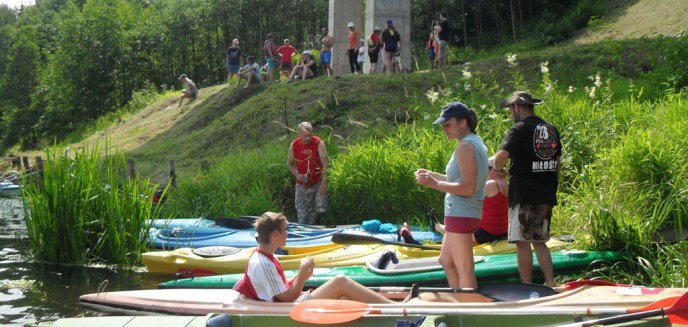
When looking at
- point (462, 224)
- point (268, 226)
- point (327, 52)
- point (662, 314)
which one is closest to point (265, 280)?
point (268, 226)

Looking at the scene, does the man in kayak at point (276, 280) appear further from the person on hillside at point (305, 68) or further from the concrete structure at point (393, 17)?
the concrete structure at point (393, 17)

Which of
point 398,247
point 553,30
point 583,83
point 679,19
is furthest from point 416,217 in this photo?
point 553,30

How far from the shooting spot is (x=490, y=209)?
7.06 m

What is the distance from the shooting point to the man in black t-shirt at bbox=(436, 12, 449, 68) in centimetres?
1712

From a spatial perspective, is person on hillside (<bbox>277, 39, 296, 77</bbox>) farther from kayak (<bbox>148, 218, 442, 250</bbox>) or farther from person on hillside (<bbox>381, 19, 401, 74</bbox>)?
kayak (<bbox>148, 218, 442, 250</bbox>)

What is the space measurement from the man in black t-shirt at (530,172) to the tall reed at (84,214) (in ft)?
15.2

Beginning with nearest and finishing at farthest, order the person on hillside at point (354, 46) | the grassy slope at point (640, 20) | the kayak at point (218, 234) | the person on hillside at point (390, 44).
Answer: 1. the kayak at point (218, 234)
2. the person on hillside at point (390, 44)
3. the person on hillside at point (354, 46)
4. the grassy slope at point (640, 20)

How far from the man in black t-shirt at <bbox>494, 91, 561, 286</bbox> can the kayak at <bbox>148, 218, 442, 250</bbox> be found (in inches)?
96.6

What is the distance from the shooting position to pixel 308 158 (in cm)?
1025

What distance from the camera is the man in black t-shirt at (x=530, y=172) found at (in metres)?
6.01

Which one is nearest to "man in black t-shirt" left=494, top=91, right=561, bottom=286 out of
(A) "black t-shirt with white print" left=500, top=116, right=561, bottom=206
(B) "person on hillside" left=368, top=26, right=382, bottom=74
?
(A) "black t-shirt with white print" left=500, top=116, right=561, bottom=206

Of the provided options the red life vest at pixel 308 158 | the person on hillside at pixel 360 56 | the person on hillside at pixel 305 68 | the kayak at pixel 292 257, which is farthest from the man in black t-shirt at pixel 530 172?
the person on hillside at pixel 360 56

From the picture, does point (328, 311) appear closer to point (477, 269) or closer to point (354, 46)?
point (477, 269)

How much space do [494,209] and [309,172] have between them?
384cm
